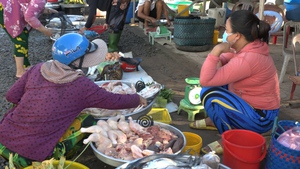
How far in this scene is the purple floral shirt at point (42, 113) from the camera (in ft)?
7.30

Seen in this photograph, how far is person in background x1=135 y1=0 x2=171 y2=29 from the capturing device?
768 centimetres

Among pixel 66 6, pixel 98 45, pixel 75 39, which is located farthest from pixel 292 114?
pixel 66 6

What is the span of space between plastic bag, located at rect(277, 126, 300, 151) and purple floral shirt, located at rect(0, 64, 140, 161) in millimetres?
1300

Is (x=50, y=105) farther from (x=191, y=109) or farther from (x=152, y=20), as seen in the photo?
(x=152, y=20)

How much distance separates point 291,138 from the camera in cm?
233

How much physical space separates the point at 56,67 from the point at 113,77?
194cm

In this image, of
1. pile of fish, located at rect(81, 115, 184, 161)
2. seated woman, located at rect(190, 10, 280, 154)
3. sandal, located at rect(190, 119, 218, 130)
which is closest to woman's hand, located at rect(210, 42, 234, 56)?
seated woman, located at rect(190, 10, 280, 154)

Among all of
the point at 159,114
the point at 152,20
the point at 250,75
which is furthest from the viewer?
the point at 152,20

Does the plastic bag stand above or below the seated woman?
below

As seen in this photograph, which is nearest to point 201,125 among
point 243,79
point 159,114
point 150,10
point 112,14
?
point 159,114

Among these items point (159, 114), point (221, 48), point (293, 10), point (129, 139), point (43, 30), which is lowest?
point (159, 114)

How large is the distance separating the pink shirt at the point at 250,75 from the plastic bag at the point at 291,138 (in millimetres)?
413

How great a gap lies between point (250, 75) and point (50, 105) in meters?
1.56

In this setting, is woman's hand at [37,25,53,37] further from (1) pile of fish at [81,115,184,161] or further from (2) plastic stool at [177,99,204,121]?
(1) pile of fish at [81,115,184,161]
